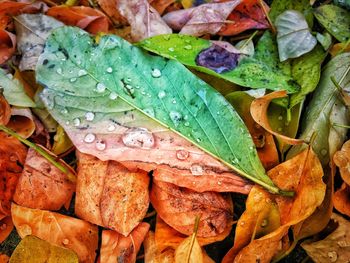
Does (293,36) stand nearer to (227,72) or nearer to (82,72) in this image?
(227,72)

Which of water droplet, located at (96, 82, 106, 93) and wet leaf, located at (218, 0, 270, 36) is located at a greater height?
wet leaf, located at (218, 0, 270, 36)

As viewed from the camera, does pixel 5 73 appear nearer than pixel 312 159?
No

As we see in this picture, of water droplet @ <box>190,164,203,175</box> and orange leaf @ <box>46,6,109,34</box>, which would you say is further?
orange leaf @ <box>46,6,109,34</box>

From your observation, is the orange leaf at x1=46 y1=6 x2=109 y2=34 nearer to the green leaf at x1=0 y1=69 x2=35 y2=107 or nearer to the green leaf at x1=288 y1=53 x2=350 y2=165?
the green leaf at x1=0 y1=69 x2=35 y2=107

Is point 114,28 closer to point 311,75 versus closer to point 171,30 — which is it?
point 171,30

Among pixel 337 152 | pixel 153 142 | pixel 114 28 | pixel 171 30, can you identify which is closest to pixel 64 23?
pixel 114 28

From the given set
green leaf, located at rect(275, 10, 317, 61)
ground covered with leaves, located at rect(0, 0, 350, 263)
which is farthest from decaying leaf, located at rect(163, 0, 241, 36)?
green leaf, located at rect(275, 10, 317, 61)
